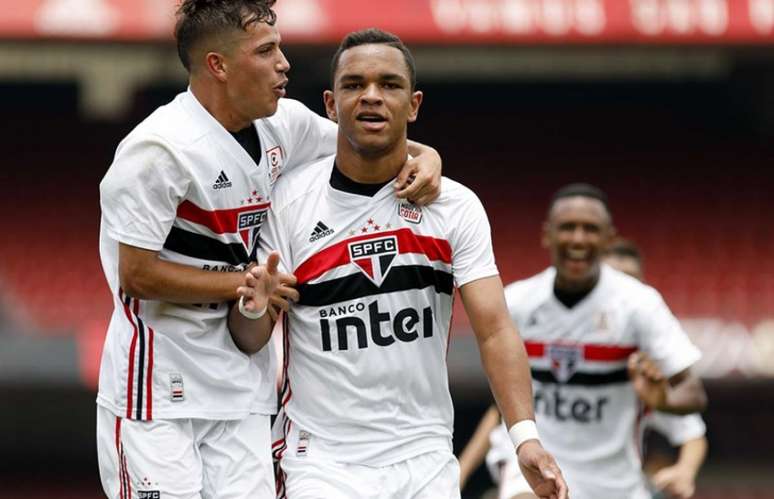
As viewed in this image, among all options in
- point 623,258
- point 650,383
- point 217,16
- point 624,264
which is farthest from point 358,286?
point 623,258

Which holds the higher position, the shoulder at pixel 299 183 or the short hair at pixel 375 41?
the short hair at pixel 375 41

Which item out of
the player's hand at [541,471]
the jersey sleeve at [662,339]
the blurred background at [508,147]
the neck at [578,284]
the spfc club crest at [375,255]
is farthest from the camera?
the blurred background at [508,147]

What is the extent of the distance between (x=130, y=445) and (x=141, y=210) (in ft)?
2.48

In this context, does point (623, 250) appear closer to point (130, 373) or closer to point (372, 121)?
point (372, 121)

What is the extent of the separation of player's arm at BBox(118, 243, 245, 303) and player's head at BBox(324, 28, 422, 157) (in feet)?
2.11

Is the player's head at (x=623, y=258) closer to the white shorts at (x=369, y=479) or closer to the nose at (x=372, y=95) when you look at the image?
the white shorts at (x=369, y=479)

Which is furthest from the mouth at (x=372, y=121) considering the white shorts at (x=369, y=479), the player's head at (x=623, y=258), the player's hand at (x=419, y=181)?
the player's head at (x=623, y=258)

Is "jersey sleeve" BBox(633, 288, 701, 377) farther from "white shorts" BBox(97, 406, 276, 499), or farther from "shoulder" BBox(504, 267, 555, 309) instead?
"white shorts" BBox(97, 406, 276, 499)

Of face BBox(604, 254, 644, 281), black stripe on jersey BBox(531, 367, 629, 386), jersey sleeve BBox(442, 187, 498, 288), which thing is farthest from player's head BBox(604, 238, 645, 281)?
jersey sleeve BBox(442, 187, 498, 288)

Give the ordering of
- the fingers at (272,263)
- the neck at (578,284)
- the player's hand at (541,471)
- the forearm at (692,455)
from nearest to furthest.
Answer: the player's hand at (541,471), the fingers at (272,263), the forearm at (692,455), the neck at (578,284)

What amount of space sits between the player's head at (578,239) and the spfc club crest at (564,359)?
29 centimetres

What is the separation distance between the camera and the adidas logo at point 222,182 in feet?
14.8

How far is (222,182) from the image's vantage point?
4516 mm

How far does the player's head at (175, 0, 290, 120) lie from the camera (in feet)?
15.0
